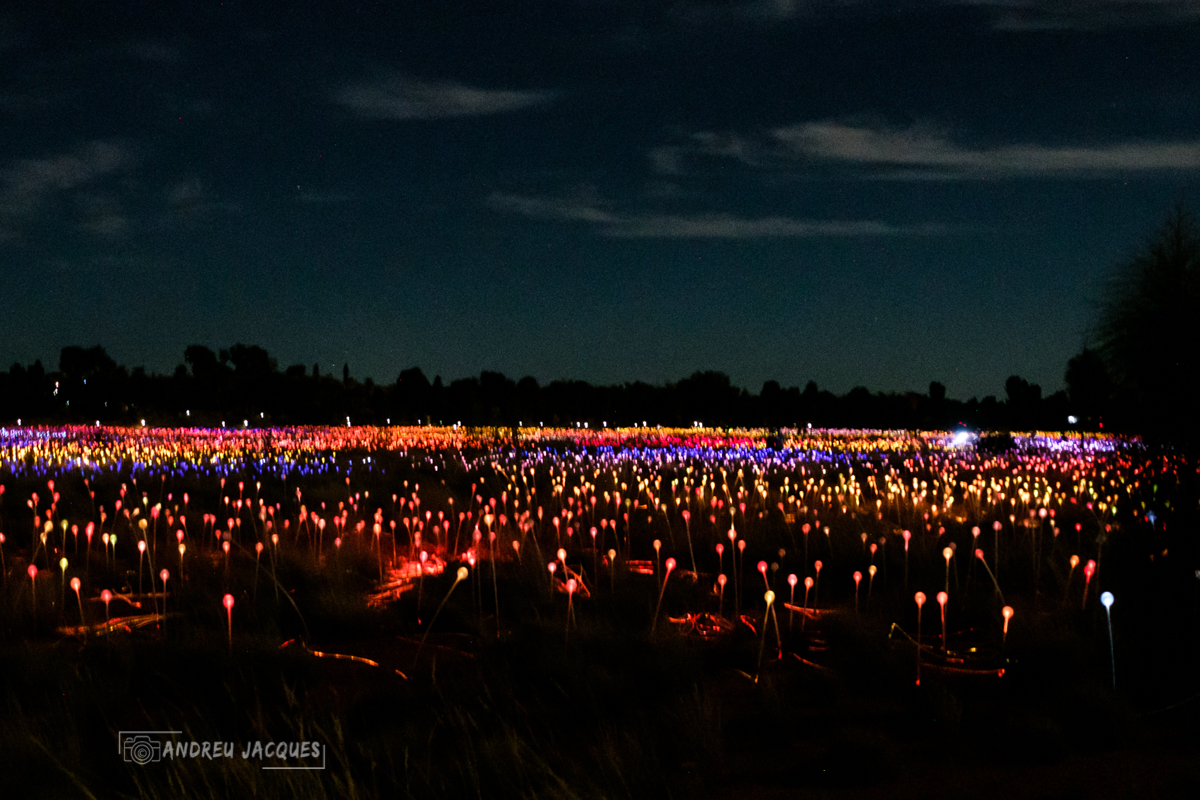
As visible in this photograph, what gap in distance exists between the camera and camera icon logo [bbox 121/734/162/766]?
4105mm

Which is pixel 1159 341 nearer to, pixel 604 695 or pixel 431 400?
pixel 604 695

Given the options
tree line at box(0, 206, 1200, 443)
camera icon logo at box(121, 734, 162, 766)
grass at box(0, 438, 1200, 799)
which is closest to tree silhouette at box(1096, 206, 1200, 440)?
grass at box(0, 438, 1200, 799)

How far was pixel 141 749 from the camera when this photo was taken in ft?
13.8

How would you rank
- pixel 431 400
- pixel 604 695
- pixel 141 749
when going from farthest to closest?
1. pixel 431 400
2. pixel 604 695
3. pixel 141 749

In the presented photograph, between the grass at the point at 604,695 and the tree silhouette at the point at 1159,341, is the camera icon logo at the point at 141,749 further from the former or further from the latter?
the tree silhouette at the point at 1159,341

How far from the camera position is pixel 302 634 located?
6309 mm

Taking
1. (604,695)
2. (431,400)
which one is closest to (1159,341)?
(604,695)

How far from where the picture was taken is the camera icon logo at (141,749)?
4.11 meters

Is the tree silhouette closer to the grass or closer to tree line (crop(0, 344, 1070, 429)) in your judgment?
the grass

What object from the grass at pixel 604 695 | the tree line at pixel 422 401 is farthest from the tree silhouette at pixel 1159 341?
the tree line at pixel 422 401

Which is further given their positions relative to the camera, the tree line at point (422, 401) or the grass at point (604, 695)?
the tree line at point (422, 401)

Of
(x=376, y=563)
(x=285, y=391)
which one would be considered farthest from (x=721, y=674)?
(x=285, y=391)

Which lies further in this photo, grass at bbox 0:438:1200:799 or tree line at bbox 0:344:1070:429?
tree line at bbox 0:344:1070:429

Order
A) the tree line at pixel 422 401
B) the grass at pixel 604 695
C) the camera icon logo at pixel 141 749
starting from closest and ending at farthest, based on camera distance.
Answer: the grass at pixel 604 695, the camera icon logo at pixel 141 749, the tree line at pixel 422 401
